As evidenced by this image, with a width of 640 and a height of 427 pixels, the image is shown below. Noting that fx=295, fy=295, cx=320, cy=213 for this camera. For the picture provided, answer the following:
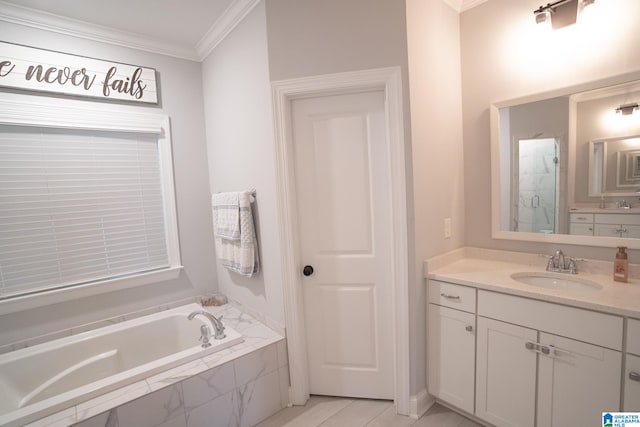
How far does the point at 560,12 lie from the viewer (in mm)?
1626

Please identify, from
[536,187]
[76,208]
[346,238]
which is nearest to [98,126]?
[76,208]

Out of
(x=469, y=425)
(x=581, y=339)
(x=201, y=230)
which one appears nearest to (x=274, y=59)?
(x=201, y=230)

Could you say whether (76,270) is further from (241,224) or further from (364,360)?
(364,360)

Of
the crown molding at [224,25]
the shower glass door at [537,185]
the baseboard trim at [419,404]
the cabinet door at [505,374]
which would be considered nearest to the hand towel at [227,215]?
the crown molding at [224,25]

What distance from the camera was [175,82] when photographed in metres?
2.54

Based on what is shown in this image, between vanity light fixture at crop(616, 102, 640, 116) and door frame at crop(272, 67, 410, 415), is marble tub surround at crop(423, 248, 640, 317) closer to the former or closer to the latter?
door frame at crop(272, 67, 410, 415)

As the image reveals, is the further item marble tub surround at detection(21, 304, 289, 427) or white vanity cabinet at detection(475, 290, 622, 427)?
marble tub surround at detection(21, 304, 289, 427)

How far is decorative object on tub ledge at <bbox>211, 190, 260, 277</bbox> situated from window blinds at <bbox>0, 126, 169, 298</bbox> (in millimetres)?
600

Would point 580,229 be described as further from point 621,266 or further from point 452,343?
point 452,343

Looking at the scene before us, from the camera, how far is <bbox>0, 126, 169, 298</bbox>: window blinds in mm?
1967

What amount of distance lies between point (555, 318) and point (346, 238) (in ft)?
3.61

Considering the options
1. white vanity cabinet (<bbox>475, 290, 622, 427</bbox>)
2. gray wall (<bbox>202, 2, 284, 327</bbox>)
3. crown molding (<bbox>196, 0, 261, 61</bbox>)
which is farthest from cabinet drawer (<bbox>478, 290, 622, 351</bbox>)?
crown molding (<bbox>196, 0, 261, 61</bbox>)

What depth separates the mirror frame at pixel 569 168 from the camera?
5.11 feet

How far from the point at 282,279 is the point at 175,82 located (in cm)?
196
